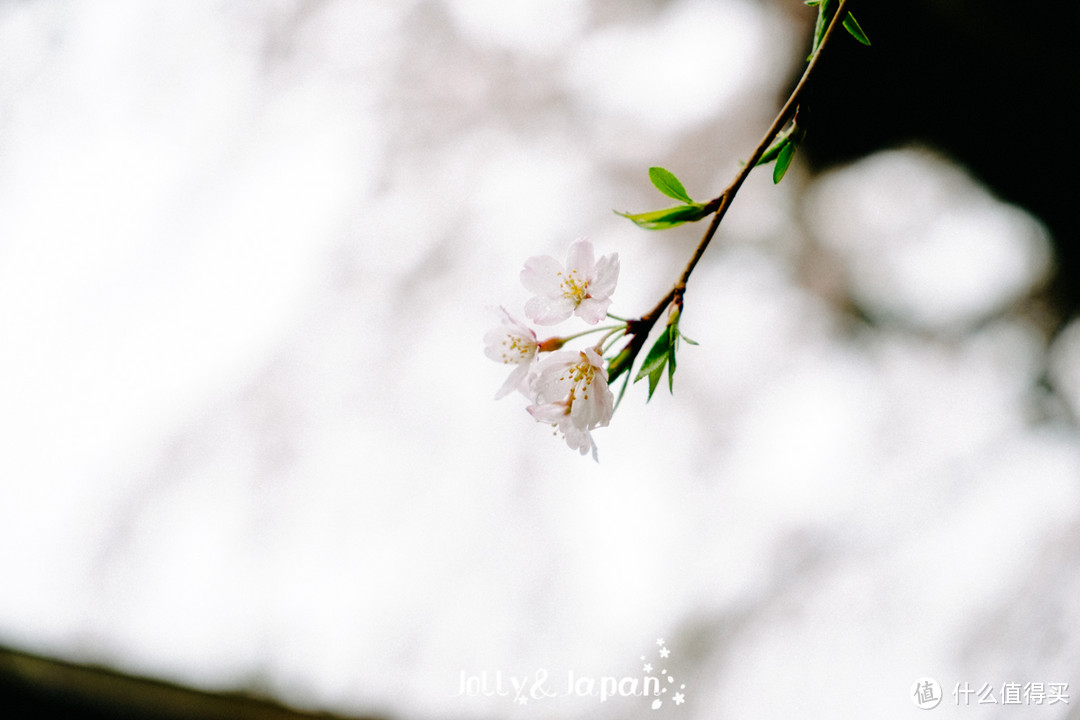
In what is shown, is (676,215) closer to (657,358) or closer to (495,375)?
(657,358)

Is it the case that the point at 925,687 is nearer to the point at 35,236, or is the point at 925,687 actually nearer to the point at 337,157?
the point at 337,157

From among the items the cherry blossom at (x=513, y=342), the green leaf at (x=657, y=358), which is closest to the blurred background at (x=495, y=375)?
the cherry blossom at (x=513, y=342)

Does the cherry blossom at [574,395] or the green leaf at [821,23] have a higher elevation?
the green leaf at [821,23]

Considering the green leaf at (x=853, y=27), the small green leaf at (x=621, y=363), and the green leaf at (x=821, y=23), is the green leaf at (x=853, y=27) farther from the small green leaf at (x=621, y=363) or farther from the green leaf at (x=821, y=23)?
the small green leaf at (x=621, y=363)

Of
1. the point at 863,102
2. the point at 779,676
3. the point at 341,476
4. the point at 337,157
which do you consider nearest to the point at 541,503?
the point at 341,476

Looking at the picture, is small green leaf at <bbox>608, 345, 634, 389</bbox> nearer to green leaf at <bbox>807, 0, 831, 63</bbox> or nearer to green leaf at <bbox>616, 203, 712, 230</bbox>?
green leaf at <bbox>616, 203, 712, 230</bbox>

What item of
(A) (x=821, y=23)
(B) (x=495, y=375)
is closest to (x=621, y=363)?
(A) (x=821, y=23)

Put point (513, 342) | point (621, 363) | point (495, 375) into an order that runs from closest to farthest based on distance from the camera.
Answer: point (621, 363) → point (513, 342) → point (495, 375)
